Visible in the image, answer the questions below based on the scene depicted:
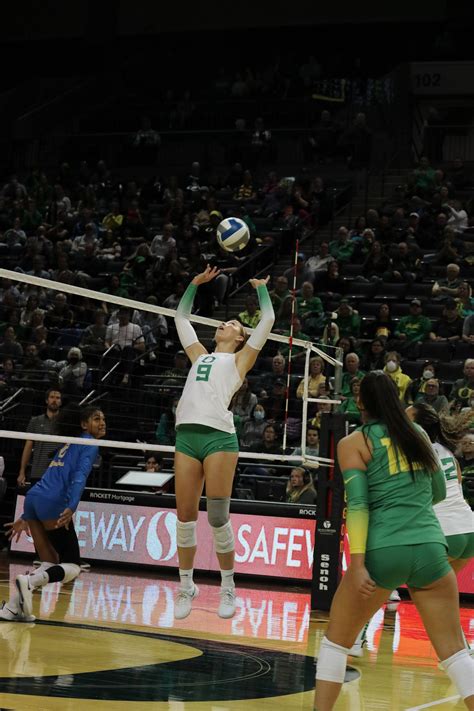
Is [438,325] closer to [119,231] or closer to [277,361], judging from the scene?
[277,361]

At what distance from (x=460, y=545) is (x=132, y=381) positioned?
30.0 feet

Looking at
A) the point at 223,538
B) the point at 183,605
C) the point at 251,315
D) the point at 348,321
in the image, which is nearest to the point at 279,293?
the point at 251,315

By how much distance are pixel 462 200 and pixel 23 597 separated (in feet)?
44.6

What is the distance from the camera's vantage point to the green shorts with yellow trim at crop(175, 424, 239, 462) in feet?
24.3

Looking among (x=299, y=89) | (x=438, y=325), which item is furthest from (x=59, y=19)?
(x=438, y=325)

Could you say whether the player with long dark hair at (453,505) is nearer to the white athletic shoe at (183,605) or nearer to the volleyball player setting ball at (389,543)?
the white athletic shoe at (183,605)

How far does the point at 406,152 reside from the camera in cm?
2316

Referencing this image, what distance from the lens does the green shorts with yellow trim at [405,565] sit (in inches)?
186

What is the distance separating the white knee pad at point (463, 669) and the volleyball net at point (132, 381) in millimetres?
8088

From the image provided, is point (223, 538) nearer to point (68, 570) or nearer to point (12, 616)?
point (68, 570)

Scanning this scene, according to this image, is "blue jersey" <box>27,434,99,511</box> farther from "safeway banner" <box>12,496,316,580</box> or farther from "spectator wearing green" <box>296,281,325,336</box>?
"spectator wearing green" <box>296,281,325,336</box>

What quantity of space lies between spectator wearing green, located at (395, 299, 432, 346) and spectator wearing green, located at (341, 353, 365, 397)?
1498 millimetres

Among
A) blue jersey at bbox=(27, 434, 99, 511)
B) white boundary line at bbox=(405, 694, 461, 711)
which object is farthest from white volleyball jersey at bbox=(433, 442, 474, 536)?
blue jersey at bbox=(27, 434, 99, 511)

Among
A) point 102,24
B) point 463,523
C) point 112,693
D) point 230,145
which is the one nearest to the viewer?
point 112,693
